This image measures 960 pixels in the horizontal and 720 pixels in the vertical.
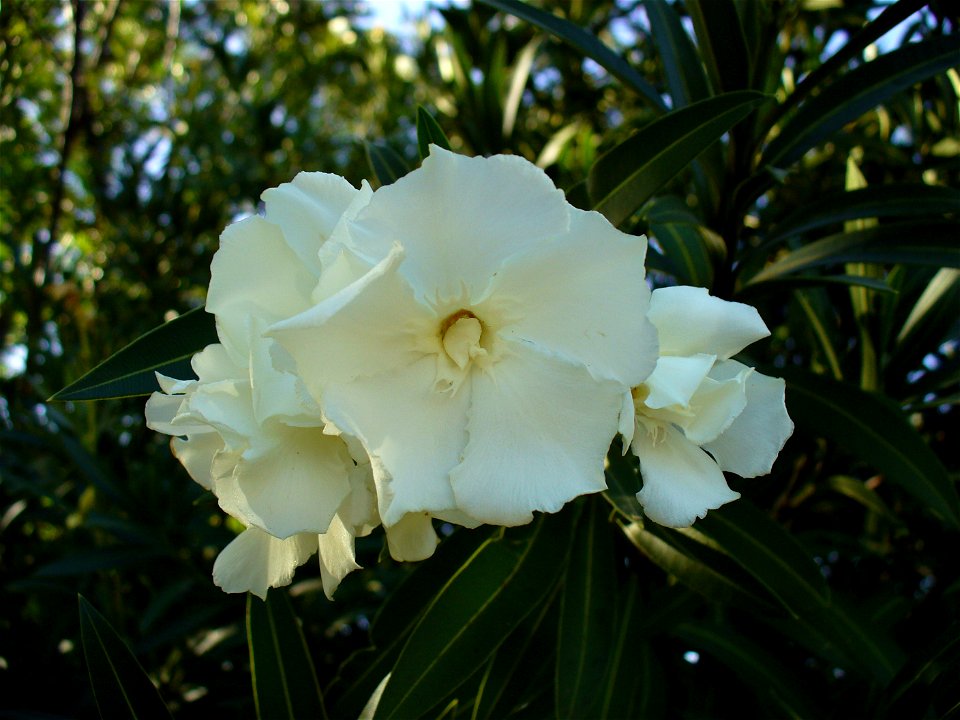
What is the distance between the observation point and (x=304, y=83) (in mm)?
A: 3811

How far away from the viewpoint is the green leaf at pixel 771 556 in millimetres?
1007

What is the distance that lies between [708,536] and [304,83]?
3435 mm

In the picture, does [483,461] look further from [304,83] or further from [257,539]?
[304,83]

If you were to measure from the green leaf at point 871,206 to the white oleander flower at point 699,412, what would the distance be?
0.57m

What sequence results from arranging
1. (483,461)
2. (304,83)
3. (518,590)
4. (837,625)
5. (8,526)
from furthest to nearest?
1. (304,83)
2. (8,526)
3. (837,625)
4. (518,590)
5. (483,461)

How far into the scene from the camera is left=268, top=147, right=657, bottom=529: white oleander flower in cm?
62

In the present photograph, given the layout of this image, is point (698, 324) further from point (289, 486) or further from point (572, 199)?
point (289, 486)

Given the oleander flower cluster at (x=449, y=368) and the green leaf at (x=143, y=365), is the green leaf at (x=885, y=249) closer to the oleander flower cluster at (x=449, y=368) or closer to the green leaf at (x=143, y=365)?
the oleander flower cluster at (x=449, y=368)

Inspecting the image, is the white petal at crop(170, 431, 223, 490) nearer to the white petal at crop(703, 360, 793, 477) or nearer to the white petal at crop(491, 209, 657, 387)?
the white petal at crop(491, 209, 657, 387)

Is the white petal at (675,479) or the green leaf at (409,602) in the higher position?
the white petal at (675,479)

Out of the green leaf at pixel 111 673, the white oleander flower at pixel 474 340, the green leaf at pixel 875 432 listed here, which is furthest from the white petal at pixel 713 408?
the green leaf at pixel 111 673

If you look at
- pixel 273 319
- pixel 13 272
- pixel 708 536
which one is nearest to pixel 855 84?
pixel 708 536

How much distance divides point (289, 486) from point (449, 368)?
0.18 meters

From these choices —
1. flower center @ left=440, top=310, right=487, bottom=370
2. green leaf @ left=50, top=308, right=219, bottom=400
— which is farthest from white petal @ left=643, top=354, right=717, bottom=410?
green leaf @ left=50, top=308, right=219, bottom=400
